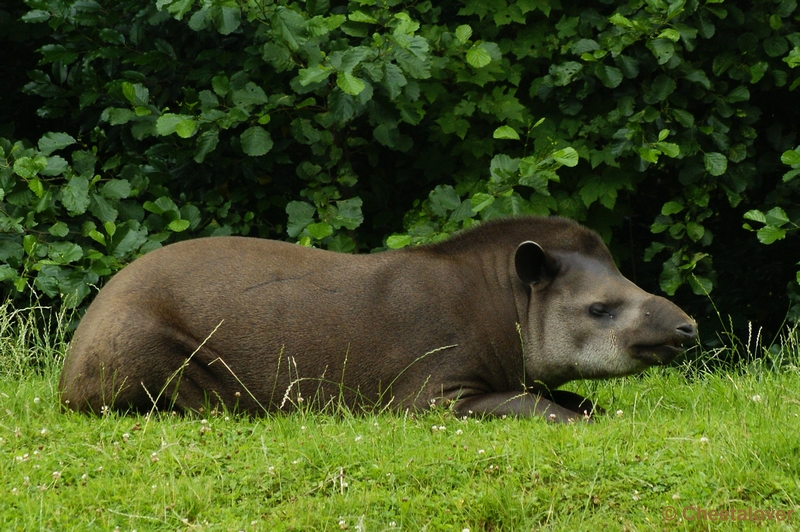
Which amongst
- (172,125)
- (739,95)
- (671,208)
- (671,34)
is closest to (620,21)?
(671,34)

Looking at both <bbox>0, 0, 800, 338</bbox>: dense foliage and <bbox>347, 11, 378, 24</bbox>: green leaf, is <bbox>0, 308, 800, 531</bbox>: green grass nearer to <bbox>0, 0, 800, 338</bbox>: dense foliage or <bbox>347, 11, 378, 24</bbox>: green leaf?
<bbox>0, 0, 800, 338</bbox>: dense foliage

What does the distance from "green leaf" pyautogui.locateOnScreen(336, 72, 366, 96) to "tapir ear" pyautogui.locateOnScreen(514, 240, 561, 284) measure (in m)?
1.77

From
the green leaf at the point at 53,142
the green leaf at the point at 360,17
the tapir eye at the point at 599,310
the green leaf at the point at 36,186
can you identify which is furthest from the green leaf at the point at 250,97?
the tapir eye at the point at 599,310

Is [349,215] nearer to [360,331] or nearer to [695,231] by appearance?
[360,331]

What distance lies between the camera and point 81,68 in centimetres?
975

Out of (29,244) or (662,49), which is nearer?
(29,244)

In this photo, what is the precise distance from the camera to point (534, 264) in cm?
684

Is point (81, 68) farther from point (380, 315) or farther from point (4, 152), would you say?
point (380, 315)

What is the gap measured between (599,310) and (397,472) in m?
2.29

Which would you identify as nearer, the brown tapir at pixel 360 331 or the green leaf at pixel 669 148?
the brown tapir at pixel 360 331

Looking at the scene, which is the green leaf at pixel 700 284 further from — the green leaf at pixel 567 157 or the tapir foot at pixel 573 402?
the tapir foot at pixel 573 402

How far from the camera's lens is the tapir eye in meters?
6.73

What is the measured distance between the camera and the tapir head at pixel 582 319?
6.56 m

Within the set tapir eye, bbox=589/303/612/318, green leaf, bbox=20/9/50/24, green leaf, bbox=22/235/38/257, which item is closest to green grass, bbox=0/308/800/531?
tapir eye, bbox=589/303/612/318
